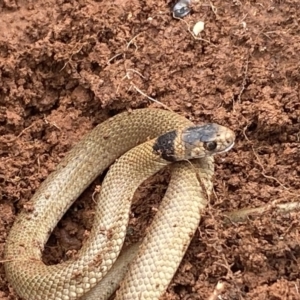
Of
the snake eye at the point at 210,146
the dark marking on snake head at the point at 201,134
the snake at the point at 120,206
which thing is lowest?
the snake at the point at 120,206

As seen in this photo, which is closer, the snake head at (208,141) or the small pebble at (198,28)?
the snake head at (208,141)

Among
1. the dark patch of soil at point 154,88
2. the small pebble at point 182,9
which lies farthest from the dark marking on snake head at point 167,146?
the small pebble at point 182,9

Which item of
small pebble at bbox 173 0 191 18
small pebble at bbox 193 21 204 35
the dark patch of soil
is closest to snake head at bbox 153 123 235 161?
the dark patch of soil

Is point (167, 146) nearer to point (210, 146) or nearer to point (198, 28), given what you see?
point (210, 146)

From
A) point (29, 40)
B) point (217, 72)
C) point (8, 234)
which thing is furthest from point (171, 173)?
point (29, 40)

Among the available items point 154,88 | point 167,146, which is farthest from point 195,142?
point 154,88

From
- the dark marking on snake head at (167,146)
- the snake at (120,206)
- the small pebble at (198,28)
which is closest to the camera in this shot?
the snake at (120,206)

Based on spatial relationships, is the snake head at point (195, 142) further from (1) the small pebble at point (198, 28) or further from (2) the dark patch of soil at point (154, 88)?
(1) the small pebble at point (198, 28)
